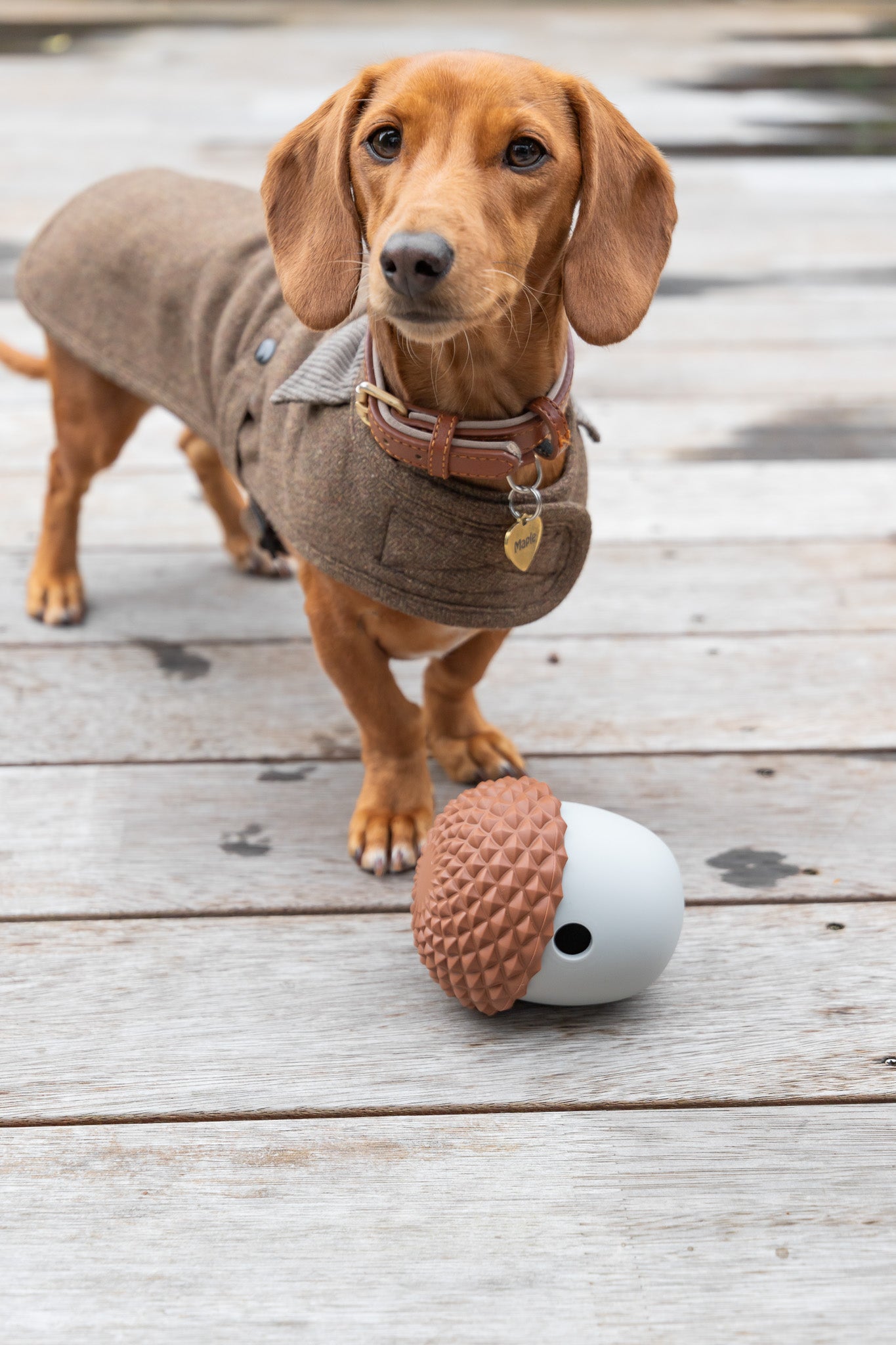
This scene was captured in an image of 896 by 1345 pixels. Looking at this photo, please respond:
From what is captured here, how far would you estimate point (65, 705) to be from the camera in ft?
6.53

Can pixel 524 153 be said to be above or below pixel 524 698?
above

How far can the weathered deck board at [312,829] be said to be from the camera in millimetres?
→ 1601

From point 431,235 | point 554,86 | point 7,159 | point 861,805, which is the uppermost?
point 554,86

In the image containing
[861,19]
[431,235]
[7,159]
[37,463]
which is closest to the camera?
[431,235]

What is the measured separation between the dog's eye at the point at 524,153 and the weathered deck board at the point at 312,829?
2.77 ft

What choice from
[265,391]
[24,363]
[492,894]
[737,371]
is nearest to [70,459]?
[24,363]

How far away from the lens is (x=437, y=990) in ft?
4.77

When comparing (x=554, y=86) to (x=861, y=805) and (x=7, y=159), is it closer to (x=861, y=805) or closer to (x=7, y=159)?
(x=861, y=805)

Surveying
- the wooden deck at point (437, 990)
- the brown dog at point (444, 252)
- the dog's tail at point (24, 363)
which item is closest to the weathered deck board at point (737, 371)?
the wooden deck at point (437, 990)

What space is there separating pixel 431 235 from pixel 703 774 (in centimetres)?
92

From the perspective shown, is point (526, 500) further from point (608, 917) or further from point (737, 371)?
point (737, 371)

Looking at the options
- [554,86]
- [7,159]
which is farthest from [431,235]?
[7,159]

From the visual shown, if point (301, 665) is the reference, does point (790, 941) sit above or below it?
above

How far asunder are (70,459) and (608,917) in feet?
4.38
